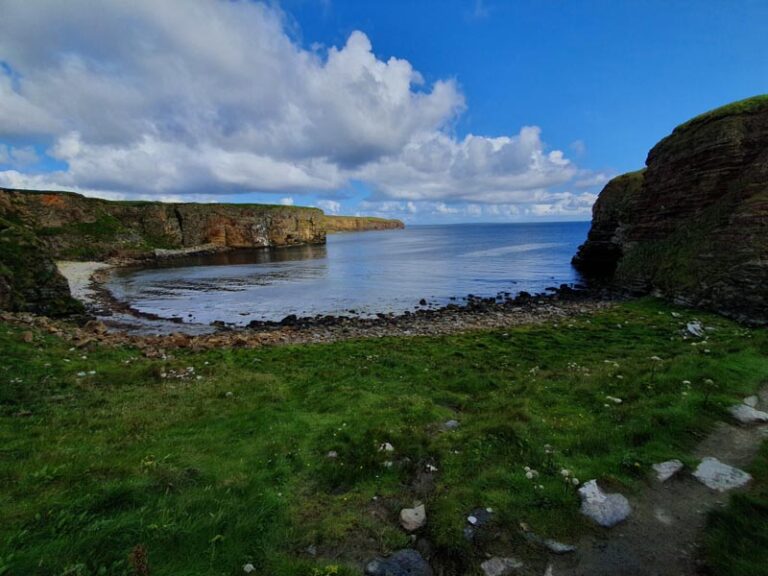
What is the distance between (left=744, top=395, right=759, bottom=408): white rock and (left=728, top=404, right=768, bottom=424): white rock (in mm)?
405

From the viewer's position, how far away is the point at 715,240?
28.2 metres

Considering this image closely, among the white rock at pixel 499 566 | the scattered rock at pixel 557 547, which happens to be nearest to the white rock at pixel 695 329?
the scattered rock at pixel 557 547

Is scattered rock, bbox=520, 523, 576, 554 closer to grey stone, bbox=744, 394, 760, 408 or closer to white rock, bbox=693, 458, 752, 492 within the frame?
white rock, bbox=693, 458, 752, 492

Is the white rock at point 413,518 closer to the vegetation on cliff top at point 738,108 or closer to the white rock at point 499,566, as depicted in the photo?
the white rock at point 499,566

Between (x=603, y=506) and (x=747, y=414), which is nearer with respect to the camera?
(x=603, y=506)

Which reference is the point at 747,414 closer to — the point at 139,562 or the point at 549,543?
the point at 549,543

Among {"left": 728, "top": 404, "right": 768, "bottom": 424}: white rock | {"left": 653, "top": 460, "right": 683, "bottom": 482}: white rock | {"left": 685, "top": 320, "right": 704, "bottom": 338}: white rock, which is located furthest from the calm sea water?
{"left": 653, "top": 460, "right": 683, "bottom": 482}: white rock

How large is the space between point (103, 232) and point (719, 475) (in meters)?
123

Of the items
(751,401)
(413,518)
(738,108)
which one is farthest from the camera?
(738,108)

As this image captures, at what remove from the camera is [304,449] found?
8320mm

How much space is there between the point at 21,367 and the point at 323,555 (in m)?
13.0

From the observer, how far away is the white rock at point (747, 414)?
8.16 metres

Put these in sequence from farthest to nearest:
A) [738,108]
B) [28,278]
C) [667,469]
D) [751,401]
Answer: [738,108], [28,278], [751,401], [667,469]

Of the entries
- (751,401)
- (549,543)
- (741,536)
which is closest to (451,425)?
(549,543)
